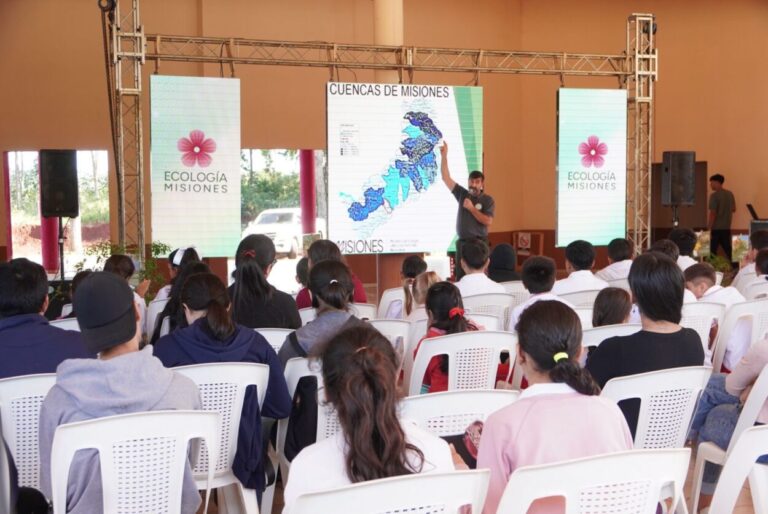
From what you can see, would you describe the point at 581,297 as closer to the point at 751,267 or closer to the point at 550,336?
the point at 751,267

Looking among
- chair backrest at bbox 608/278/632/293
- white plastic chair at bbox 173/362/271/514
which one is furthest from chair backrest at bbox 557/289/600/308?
white plastic chair at bbox 173/362/271/514

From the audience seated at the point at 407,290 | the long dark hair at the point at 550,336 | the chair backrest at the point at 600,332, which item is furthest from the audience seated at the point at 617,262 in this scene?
the long dark hair at the point at 550,336

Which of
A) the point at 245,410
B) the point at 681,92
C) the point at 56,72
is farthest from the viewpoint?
the point at 681,92

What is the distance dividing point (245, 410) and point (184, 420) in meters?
0.81

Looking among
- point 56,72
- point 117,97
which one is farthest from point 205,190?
point 56,72

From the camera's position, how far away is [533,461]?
2184 mm

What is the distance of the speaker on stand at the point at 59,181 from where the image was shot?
373 inches

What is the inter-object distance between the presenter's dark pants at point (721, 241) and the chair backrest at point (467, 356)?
9.75m

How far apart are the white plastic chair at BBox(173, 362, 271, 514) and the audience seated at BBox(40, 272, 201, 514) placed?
17.2 inches

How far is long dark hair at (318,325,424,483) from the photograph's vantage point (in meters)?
1.90

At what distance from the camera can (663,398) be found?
10.0 feet

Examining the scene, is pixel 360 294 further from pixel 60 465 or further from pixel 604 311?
pixel 60 465

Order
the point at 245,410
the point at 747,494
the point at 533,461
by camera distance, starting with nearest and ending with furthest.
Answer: the point at 533,461 → the point at 245,410 → the point at 747,494

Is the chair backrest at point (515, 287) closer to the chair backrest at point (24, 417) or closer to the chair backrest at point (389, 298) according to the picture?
the chair backrest at point (389, 298)
